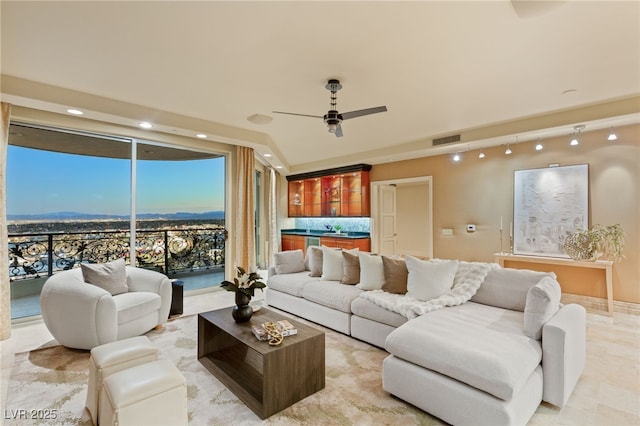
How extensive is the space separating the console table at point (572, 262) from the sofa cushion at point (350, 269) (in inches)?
102

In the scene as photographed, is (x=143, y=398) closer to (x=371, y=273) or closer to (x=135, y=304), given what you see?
(x=135, y=304)

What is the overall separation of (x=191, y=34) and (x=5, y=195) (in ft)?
10.1

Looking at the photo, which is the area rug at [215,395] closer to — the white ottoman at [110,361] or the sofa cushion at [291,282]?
the white ottoman at [110,361]

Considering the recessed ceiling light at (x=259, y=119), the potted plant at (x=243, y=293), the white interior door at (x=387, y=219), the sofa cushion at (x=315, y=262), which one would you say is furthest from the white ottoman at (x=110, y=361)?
the white interior door at (x=387, y=219)

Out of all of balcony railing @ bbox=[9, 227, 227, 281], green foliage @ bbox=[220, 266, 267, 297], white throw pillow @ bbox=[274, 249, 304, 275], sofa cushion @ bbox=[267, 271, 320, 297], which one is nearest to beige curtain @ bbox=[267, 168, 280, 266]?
balcony railing @ bbox=[9, 227, 227, 281]

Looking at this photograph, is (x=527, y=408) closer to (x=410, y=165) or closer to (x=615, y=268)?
(x=615, y=268)

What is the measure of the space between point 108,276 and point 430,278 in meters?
3.60

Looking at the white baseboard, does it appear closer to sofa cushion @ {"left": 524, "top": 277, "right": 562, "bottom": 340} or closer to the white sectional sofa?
the white sectional sofa

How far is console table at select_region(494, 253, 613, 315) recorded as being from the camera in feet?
13.2

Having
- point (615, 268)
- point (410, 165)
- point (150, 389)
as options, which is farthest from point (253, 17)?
point (615, 268)

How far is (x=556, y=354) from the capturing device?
2080mm

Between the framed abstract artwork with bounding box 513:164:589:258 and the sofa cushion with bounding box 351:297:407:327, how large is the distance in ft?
10.5

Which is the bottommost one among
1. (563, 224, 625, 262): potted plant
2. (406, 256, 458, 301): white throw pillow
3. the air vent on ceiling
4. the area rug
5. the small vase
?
the area rug

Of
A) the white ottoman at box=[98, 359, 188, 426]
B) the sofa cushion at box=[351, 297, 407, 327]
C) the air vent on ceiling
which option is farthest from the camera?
the air vent on ceiling
